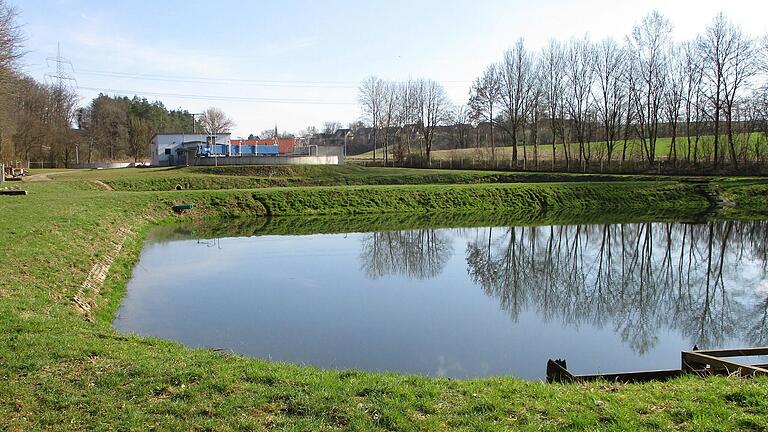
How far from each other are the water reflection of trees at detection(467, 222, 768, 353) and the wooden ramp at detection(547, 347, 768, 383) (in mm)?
2232

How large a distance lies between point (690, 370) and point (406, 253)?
14488mm

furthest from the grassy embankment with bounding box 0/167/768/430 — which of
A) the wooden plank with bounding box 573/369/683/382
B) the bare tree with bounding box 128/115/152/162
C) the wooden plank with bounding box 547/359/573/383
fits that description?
the bare tree with bounding box 128/115/152/162

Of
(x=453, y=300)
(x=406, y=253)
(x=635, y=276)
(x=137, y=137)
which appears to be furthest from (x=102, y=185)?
(x=137, y=137)

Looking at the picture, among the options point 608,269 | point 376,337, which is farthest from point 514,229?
point 376,337

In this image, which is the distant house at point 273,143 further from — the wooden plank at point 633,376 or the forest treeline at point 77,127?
the wooden plank at point 633,376

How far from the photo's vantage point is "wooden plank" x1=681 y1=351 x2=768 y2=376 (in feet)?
24.2

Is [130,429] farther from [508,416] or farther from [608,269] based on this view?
[608,269]

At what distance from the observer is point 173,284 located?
16.0 meters

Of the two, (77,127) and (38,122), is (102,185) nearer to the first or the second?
(38,122)

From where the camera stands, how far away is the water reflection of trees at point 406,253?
60.4 ft

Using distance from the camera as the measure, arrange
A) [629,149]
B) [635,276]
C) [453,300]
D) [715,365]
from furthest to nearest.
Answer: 1. [629,149]
2. [635,276]
3. [453,300]
4. [715,365]

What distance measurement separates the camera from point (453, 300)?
46.8ft

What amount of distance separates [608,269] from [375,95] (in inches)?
2603

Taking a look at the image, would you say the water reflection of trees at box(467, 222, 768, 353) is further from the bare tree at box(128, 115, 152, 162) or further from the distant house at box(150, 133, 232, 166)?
the bare tree at box(128, 115, 152, 162)
